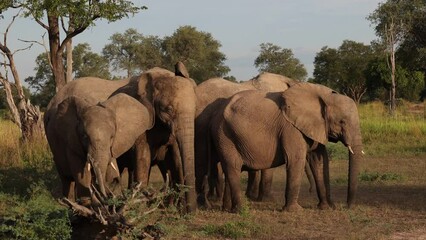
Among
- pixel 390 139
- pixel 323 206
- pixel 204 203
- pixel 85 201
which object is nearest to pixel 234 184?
pixel 204 203

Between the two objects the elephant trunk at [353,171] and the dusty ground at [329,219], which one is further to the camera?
the elephant trunk at [353,171]

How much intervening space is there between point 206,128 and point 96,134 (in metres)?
2.76

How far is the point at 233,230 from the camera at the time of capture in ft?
24.7

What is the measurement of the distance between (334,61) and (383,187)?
36.4 m

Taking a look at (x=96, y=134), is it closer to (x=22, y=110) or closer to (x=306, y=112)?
(x=306, y=112)

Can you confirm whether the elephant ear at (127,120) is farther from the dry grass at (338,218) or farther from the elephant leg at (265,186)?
the elephant leg at (265,186)

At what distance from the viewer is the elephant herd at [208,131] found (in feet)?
28.2

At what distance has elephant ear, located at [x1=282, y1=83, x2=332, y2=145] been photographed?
9297 millimetres

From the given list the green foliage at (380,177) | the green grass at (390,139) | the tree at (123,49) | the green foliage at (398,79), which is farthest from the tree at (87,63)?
the green foliage at (380,177)

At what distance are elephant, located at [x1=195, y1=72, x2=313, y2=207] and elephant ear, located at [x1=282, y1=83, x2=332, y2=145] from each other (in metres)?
1.15

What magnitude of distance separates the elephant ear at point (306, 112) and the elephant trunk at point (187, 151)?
1450mm

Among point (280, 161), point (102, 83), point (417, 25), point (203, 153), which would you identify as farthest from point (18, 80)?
point (417, 25)

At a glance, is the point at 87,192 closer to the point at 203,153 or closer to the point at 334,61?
the point at 203,153

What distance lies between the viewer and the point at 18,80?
52.2 feet
